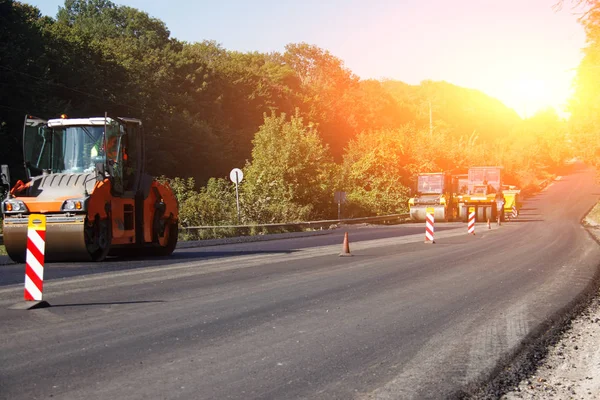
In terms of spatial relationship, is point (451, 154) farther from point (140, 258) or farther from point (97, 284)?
point (97, 284)

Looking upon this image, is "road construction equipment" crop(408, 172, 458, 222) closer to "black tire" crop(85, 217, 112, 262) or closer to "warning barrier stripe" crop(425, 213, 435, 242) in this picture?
"warning barrier stripe" crop(425, 213, 435, 242)

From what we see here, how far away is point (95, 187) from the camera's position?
49.1 feet

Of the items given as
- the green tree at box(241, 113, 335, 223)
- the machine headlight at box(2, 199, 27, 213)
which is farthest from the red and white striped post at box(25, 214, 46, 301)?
the green tree at box(241, 113, 335, 223)

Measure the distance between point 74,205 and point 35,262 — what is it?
477 cm

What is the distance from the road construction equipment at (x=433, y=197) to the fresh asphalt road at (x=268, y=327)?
2833cm

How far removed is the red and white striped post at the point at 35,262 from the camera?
9711mm

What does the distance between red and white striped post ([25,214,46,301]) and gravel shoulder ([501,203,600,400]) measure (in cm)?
671

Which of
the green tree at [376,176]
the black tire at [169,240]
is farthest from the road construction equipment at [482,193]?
the black tire at [169,240]

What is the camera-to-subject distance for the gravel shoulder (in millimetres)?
6133

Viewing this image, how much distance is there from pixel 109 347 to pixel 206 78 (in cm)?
6227

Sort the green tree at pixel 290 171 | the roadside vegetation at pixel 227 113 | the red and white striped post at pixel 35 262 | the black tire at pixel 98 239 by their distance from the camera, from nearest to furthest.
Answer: the red and white striped post at pixel 35 262, the black tire at pixel 98 239, the roadside vegetation at pixel 227 113, the green tree at pixel 290 171

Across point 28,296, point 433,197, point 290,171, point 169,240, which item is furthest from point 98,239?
point 433,197

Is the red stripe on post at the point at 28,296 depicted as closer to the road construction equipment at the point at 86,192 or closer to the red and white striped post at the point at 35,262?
the red and white striped post at the point at 35,262

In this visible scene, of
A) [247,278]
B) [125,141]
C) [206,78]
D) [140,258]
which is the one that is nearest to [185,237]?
[140,258]
